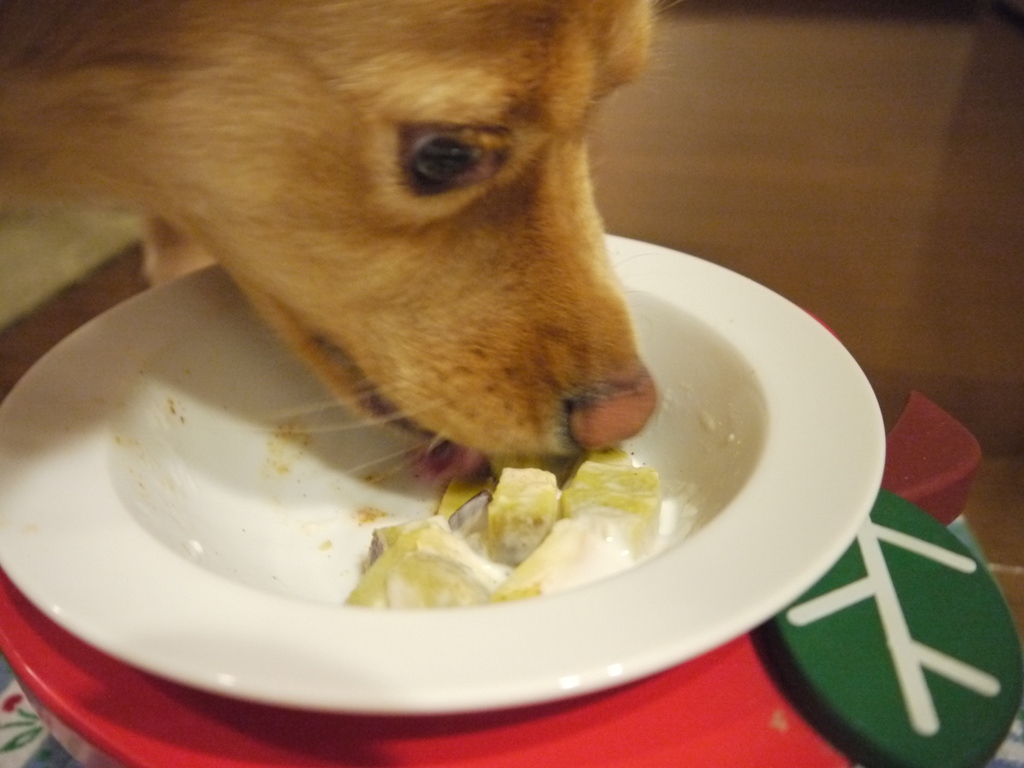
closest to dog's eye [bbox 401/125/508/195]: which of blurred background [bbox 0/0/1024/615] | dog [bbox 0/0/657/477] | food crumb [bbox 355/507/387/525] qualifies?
dog [bbox 0/0/657/477]

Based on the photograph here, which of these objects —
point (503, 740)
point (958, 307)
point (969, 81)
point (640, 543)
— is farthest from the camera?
point (969, 81)

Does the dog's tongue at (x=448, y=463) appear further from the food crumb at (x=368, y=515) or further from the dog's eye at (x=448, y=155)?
the dog's eye at (x=448, y=155)

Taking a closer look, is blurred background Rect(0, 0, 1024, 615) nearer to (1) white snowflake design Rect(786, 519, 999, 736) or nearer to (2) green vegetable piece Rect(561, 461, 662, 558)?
(2) green vegetable piece Rect(561, 461, 662, 558)

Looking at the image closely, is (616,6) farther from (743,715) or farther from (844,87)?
(844,87)

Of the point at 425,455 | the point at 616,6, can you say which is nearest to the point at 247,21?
the point at 616,6

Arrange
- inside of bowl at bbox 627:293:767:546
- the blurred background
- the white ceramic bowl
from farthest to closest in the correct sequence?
1. the blurred background
2. inside of bowl at bbox 627:293:767:546
3. the white ceramic bowl

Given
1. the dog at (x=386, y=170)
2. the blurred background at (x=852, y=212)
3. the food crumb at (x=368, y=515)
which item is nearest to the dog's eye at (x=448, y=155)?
the dog at (x=386, y=170)
